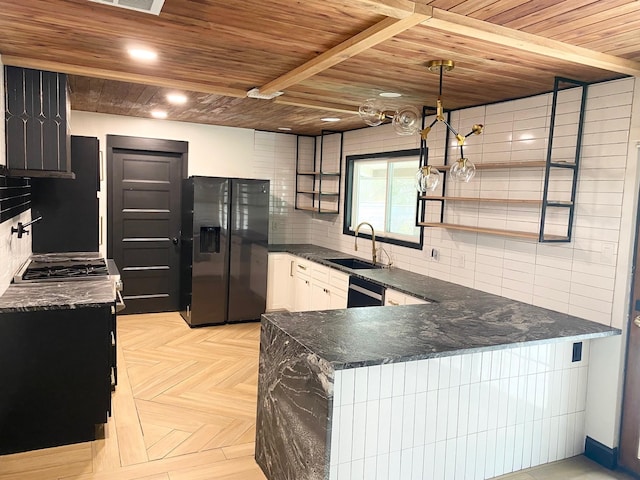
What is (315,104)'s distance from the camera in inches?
163

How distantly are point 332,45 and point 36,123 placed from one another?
209 centimetres

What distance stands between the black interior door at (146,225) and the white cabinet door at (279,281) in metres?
1.18

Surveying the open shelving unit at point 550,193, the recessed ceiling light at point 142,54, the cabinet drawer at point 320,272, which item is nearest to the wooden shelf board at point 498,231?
the open shelving unit at point 550,193

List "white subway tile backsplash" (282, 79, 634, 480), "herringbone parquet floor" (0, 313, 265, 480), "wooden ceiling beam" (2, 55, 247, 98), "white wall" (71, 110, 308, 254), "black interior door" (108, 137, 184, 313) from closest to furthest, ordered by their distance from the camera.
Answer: "white subway tile backsplash" (282, 79, 634, 480) → "herringbone parquet floor" (0, 313, 265, 480) → "wooden ceiling beam" (2, 55, 247, 98) → "white wall" (71, 110, 308, 254) → "black interior door" (108, 137, 184, 313)

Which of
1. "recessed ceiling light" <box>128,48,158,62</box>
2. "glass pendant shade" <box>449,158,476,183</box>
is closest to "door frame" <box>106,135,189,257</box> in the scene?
"recessed ceiling light" <box>128,48,158,62</box>

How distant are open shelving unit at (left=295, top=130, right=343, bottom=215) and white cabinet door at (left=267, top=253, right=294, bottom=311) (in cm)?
78

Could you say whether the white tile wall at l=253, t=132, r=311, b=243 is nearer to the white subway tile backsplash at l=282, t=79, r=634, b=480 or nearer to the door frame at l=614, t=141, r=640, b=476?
the white subway tile backsplash at l=282, t=79, r=634, b=480

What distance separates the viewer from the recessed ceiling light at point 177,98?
4017 mm

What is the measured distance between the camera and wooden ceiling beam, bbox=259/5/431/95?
2006 millimetres

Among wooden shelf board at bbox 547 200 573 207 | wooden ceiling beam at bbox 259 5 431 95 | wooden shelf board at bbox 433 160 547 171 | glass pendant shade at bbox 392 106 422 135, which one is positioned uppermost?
wooden ceiling beam at bbox 259 5 431 95

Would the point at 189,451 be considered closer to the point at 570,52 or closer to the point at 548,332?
the point at 548,332

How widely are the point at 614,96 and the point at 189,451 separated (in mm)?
3305

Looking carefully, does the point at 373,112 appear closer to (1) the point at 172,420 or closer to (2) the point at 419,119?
(2) the point at 419,119

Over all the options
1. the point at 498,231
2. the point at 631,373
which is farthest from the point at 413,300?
the point at 631,373
